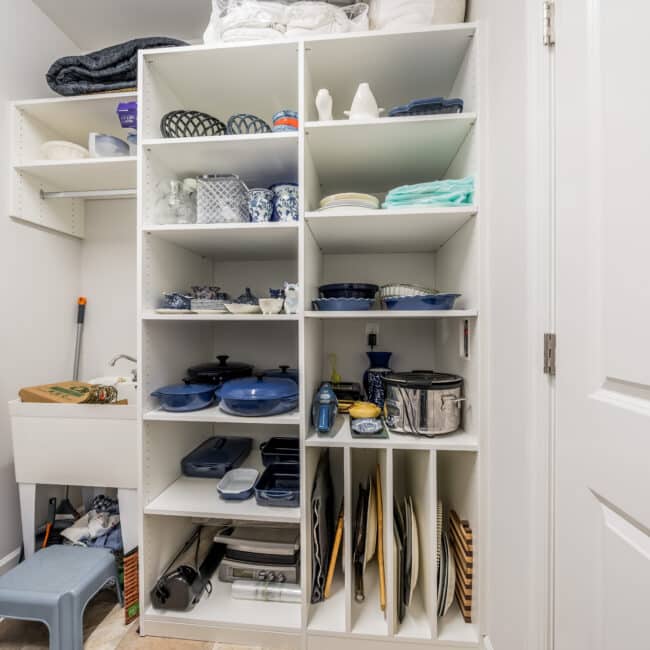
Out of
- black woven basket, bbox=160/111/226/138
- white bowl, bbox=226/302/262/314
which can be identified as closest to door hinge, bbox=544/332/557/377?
white bowl, bbox=226/302/262/314

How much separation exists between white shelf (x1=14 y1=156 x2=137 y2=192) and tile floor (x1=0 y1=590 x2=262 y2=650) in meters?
1.73

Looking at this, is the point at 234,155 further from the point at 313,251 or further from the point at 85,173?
the point at 85,173

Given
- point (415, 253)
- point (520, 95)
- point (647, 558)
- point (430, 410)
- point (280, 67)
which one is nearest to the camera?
point (647, 558)

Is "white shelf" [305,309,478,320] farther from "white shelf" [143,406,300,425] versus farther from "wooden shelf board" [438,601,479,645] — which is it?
"wooden shelf board" [438,601,479,645]

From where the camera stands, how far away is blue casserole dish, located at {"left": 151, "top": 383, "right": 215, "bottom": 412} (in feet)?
3.79

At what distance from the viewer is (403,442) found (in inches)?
42.8

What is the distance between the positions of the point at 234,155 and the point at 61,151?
0.85 metres

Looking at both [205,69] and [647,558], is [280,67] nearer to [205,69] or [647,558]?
[205,69]

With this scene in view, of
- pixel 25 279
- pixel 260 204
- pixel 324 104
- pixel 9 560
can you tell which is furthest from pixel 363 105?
pixel 9 560

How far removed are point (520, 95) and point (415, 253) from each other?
0.78 m

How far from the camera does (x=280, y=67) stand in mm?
1196

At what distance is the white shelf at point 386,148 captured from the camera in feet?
3.47

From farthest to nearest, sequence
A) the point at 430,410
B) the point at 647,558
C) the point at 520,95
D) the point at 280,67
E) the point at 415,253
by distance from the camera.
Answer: the point at 415,253, the point at 280,67, the point at 430,410, the point at 520,95, the point at 647,558

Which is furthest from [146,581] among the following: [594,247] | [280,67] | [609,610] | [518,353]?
[280,67]
